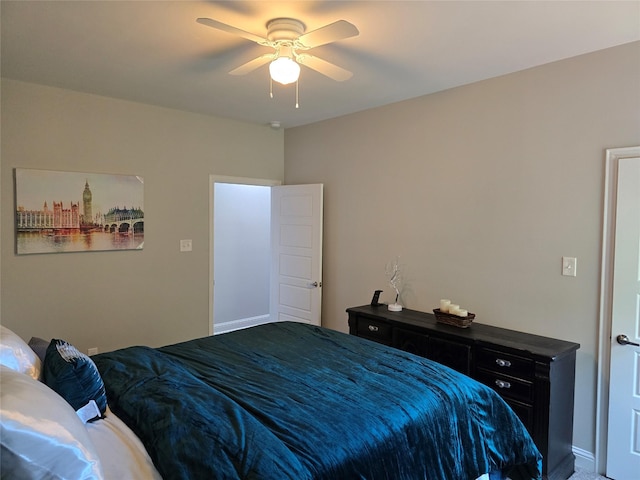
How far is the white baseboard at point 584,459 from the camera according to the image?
106 inches

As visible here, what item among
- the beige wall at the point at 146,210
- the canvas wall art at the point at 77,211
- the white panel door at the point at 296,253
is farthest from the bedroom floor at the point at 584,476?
the canvas wall art at the point at 77,211

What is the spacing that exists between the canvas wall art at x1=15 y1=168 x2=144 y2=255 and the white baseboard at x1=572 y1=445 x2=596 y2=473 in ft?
12.9

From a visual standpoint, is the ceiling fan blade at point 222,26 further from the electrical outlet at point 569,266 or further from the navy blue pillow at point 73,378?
the electrical outlet at point 569,266

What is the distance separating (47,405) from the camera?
1.18m

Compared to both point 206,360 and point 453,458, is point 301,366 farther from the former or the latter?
point 453,458

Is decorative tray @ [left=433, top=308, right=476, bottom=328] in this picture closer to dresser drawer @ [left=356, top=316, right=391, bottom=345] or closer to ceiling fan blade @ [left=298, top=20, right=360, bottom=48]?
dresser drawer @ [left=356, top=316, right=391, bottom=345]

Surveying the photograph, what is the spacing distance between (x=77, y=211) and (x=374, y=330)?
9.12ft

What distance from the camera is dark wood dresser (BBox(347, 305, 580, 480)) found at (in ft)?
8.18

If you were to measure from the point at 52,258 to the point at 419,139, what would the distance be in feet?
11.0

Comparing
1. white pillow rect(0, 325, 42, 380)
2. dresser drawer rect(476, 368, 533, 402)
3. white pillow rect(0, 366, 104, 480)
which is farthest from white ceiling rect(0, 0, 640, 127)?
dresser drawer rect(476, 368, 533, 402)

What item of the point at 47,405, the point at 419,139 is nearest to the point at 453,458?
the point at 47,405

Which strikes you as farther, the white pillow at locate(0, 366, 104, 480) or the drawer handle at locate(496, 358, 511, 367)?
the drawer handle at locate(496, 358, 511, 367)

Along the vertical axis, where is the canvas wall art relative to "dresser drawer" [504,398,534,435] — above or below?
above

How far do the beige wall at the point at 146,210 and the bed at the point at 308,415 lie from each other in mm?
1706
